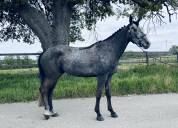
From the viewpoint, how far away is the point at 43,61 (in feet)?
36.4

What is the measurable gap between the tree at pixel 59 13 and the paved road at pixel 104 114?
3.02m

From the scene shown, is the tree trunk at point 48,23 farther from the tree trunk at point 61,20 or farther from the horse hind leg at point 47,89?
the horse hind leg at point 47,89

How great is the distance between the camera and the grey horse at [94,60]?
34.5 ft

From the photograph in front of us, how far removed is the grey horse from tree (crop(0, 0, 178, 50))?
4.19m

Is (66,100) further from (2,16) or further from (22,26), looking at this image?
(22,26)

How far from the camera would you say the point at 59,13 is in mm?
16391

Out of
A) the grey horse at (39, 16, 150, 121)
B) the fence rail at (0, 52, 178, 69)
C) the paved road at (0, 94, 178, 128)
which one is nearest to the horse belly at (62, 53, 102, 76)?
the grey horse at (39, 16, 150, 121)

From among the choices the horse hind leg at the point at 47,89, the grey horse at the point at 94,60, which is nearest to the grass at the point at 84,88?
the horse hind leg at the point at 47,89

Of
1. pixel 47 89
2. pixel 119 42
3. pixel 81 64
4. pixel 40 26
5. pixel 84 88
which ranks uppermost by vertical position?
pixel 40 26

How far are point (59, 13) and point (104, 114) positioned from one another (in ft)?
20.4

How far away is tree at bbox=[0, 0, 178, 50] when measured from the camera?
15.4 meters

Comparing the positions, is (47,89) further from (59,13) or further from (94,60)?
(59,13)

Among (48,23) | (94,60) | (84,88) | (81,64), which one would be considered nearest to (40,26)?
(48,23)

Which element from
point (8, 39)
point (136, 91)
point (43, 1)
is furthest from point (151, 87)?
point (8, 39)
